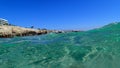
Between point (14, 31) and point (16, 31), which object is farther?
point (16, 31)

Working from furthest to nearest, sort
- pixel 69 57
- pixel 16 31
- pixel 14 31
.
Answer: pixel 16 31, pixel 14 31, pixel 69 57

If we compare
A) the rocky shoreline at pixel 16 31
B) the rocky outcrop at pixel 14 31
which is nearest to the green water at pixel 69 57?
the rocky shoreline at pixel 16 31

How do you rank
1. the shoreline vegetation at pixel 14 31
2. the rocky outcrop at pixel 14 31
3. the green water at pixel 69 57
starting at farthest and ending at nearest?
the shoreline vegetation at pixel 14 31 → the rocky outcrop at pixel 14 31 → the green water at pixel 69 57

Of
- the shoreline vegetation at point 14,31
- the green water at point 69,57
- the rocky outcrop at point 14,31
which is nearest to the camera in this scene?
→ the green water at point 69,57

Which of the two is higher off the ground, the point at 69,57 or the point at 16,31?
the point at 16,31

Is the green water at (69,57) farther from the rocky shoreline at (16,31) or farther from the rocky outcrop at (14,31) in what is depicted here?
the rocky outcrop at (14,31)

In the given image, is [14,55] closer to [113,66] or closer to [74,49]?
[74,49]

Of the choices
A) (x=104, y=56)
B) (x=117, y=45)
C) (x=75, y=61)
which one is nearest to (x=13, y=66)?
(x=75, y=61)

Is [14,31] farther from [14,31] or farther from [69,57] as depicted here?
[69,57]

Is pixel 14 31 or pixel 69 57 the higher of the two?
pixel 14 31

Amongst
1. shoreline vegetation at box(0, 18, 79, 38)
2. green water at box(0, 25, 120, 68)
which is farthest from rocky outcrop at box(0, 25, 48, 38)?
green water at box(0, 25, 120, 68)

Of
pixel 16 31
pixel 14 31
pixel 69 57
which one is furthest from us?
pixel 16 31

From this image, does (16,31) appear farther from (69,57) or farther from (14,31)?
(69,57)

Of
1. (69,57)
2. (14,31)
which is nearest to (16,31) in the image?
(14,31)
